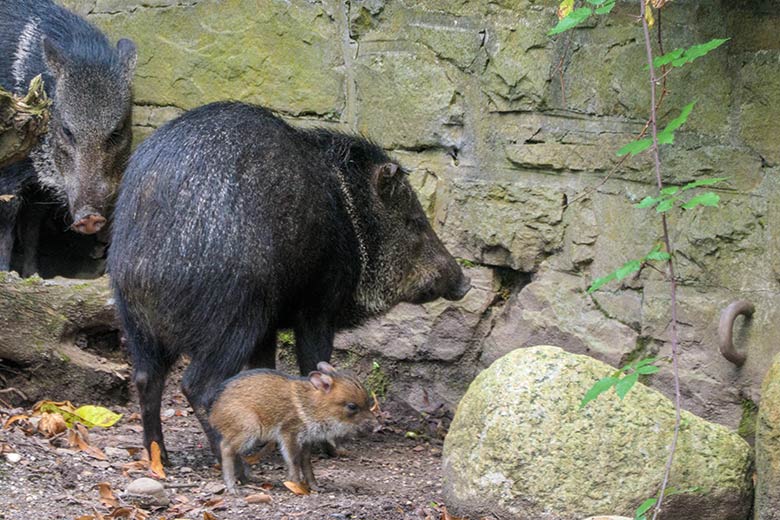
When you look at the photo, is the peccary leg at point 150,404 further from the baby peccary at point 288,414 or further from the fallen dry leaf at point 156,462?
the baby peccary at point 288,414

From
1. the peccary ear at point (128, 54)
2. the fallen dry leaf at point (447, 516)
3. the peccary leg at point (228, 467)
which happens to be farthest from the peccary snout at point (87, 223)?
the fallen dry leaf at point (447, 516)

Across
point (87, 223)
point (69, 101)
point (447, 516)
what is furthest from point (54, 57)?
point (447, 516)

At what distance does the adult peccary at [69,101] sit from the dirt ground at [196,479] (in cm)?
186

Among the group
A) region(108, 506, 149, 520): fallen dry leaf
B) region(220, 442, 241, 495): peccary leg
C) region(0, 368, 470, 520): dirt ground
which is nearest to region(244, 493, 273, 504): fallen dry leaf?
region(0, 368, 470, 520): dirt ground

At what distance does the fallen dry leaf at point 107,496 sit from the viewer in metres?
3.97

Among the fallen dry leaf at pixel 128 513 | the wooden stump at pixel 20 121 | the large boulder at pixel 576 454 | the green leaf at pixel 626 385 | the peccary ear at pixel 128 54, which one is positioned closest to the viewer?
the green leaf at pixel 626 385

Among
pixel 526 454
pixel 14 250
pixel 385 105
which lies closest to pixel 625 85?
pixel 385 105

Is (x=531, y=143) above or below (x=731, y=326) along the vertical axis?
above

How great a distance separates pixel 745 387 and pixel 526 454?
124 centimetres

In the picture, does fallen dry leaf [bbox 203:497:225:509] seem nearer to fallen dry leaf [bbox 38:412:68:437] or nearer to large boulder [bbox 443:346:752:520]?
large boulder [bbox 443:346:752:520]

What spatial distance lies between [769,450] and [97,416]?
295 centimetres

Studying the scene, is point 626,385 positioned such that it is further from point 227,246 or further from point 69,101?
point 69,101

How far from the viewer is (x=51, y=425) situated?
15.7 ft

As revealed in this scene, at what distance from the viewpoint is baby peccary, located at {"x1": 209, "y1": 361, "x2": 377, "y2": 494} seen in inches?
169
